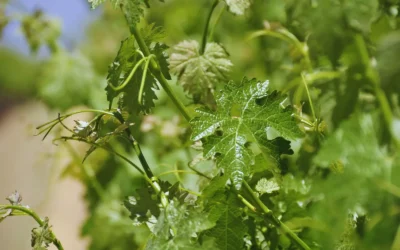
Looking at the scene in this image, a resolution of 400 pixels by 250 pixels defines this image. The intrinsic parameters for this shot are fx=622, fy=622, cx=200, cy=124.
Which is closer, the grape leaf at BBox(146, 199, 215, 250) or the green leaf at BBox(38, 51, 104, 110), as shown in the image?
the grape leaf at BBox(146, 199, 215, 250)

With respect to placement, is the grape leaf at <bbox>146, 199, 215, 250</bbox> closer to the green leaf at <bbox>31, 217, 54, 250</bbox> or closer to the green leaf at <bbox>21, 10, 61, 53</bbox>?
the green leaf at <bbox>31, 217, 54, 250</bbox>

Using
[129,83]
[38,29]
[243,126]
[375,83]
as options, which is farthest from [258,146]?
[38,29]

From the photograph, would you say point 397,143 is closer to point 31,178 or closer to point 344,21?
point 344,21

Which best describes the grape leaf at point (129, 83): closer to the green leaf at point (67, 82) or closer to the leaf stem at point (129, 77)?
the leaf stem at point (129, 77)

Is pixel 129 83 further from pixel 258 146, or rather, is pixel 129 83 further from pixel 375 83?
pixel 375 83

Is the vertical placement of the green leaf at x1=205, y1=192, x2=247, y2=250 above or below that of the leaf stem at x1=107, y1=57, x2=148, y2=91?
below

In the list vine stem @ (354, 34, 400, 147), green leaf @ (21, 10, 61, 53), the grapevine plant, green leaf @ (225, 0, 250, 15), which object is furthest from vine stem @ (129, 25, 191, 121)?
green leaf @ (21, 10, 61, 53)
